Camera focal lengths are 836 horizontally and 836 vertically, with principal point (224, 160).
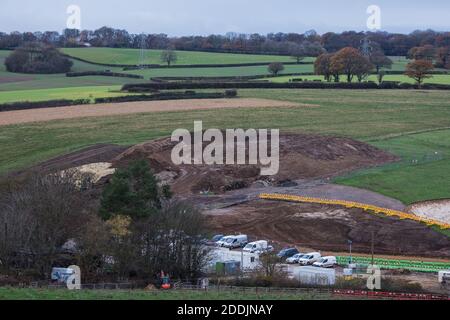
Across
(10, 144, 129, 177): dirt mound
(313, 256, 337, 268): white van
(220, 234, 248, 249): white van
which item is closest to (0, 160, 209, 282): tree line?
(220, 234, 248, 249): white van

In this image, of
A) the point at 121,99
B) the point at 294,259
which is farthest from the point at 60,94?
the point at 294,259

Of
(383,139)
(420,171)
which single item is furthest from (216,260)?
(383,139)

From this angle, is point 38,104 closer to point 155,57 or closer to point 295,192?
point 295,192

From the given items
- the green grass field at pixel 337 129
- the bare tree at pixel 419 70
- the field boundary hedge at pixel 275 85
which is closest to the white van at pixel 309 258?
the green grass field at pixel 337 129

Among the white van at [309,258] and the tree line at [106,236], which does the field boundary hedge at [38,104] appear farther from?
the white van at [309,258]

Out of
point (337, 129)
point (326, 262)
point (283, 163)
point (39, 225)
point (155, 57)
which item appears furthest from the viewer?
point (155, 57)

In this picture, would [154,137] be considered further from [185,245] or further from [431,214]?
[185,245]
